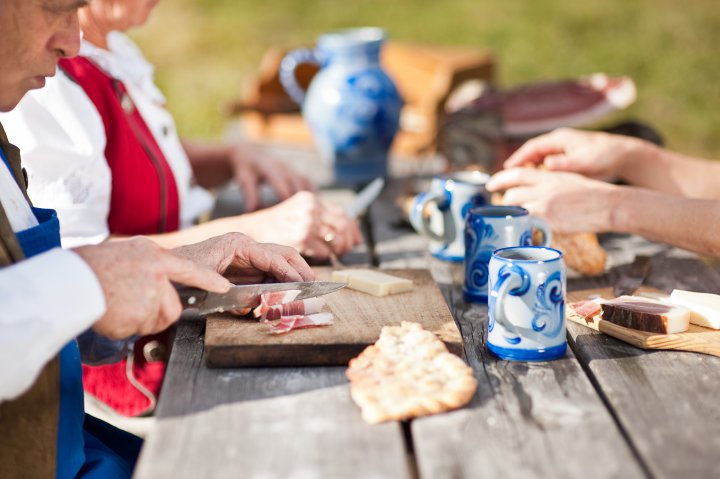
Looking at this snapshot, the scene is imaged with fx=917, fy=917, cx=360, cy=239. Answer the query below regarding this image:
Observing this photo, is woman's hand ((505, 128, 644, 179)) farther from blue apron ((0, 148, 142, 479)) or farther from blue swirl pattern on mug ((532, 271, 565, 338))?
blue apron ((0, 148, 142, 479))

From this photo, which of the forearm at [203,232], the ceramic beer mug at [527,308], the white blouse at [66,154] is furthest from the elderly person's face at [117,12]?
the ceramic beer mug at [527,308]

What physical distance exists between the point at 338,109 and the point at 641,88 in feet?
15.3

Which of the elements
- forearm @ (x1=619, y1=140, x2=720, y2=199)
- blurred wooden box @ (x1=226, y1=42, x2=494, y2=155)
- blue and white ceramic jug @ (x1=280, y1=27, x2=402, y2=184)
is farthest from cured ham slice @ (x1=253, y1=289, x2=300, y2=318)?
blurred wooden box @ (x1=226, y1=42, x2=494, y2=155)

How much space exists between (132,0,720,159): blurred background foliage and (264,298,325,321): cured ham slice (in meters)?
4.70

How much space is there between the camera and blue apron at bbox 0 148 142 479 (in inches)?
57.9

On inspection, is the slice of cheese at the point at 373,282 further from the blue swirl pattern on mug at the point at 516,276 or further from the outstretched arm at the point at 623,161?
the outstretched arm at the point at 623,161

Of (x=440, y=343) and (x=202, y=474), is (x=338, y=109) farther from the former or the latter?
(x=202, y=474)

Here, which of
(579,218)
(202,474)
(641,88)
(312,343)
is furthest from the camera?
(641,88)

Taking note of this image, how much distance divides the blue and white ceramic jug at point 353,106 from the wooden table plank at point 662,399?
1.27 meters

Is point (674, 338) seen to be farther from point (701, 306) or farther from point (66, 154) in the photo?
point (66, 154)

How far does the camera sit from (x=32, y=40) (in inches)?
55.8

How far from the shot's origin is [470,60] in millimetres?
3568

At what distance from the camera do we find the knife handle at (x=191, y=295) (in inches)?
57.3

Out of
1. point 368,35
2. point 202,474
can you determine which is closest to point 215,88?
point 368,35
